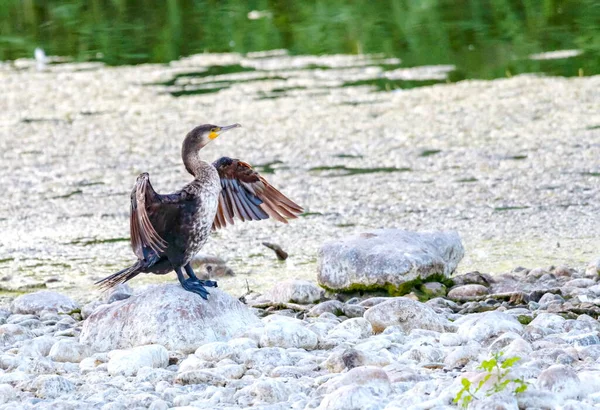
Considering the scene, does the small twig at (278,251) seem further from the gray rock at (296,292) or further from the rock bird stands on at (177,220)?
the rock bird stands on at (177,220)

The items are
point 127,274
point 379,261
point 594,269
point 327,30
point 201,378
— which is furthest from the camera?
point 327,30

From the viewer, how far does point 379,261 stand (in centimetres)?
619

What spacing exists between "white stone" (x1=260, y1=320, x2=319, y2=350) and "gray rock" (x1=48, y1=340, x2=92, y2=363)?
2.46 feet

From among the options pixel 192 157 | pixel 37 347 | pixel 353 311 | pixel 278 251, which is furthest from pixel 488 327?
pixel 278 251

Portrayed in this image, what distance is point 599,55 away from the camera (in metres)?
12.2

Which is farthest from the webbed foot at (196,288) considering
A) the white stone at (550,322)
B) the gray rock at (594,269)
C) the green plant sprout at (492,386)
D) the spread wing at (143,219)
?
the gray rock at (594,269)

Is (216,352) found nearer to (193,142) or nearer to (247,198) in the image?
(193,142)

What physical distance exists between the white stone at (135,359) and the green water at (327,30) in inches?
298

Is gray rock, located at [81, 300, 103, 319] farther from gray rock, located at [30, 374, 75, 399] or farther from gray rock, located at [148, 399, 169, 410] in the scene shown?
gray rock, located at [148, 399, 169, 410]

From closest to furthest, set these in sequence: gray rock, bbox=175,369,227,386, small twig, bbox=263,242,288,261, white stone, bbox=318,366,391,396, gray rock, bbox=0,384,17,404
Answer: white stone, bbox=318,366,391,396 < gray rock, bbox=0,384,17,404 < gray rock, bbox=175,369,227,386 < small twig, bbox=263,242,288,261

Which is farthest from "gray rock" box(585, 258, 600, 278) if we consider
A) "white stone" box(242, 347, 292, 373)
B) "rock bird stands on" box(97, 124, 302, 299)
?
"white stone" box(242, 347, 292, 373)

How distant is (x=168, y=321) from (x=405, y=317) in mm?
1007

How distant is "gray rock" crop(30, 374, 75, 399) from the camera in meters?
4.32

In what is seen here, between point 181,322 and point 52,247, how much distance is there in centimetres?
292
